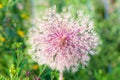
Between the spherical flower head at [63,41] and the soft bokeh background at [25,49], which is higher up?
the soft bokeh background at [25,49]

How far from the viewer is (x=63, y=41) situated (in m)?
2.77

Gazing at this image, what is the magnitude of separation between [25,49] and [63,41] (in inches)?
41.0

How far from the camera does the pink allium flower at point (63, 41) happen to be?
2.78 meters

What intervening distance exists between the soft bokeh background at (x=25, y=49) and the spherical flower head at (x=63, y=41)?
17 centimetres

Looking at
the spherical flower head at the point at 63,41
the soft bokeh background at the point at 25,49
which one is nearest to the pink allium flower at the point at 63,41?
the spherical flower head at the point at 63,41

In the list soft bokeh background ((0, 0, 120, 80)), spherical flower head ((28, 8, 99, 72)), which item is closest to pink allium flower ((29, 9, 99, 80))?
spherical flower head ((28, 8, 99, 72))

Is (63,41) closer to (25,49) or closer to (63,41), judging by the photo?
(63,41)

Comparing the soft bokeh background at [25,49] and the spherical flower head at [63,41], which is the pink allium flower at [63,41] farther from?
the soft bokeh background at [25,49]

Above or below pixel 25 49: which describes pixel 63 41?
below

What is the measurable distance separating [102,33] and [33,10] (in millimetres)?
1857

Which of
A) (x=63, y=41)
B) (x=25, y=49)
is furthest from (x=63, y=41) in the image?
(x=25, y=49)

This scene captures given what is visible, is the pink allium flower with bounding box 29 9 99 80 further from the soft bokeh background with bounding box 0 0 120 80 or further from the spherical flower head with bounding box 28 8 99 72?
the soft bokeh background with bounding box 0 0 120 80

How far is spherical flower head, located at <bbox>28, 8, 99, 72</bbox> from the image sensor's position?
278 cm

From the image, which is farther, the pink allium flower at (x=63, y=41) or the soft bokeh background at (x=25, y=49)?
the soft bokeh background at (x=25, y=49)
